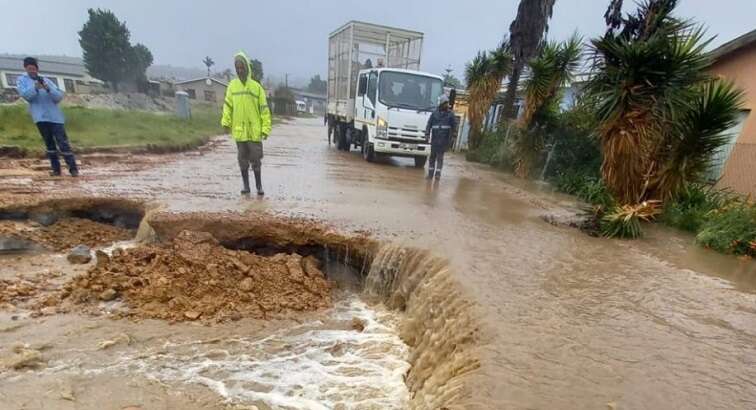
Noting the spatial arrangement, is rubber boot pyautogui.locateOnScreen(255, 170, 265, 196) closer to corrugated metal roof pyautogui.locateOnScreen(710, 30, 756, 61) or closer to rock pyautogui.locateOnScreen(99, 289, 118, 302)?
rock pyautogui.locateOnScreen(99, 289, 118, 302)

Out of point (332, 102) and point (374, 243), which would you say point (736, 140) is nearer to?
point (374, 243)

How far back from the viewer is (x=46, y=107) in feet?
22.7

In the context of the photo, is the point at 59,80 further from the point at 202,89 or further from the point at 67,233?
the point at 67,233

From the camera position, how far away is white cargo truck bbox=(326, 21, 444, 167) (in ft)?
37.1

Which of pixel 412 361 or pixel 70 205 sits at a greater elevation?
pixel 70 205

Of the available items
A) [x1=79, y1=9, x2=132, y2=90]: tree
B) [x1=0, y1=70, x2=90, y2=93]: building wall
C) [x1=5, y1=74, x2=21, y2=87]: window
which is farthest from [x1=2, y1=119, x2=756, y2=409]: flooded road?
[x1=5, y1=74, x2=21, y2=87]: window

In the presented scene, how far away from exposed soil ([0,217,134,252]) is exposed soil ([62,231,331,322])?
1.18m

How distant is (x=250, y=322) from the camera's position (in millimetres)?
4504

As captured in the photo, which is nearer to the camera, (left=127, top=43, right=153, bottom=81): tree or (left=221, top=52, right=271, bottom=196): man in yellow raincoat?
(left=221, top=52, right=271, bottom=196): man in yellow raincoat

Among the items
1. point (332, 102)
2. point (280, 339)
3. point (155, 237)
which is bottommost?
point (280, 339)

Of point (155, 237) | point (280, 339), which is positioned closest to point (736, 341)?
point (280, 339)

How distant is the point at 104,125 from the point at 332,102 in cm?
795

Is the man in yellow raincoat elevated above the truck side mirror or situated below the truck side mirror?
below

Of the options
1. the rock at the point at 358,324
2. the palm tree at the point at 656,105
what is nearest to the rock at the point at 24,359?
the rock at the point at 358,324
